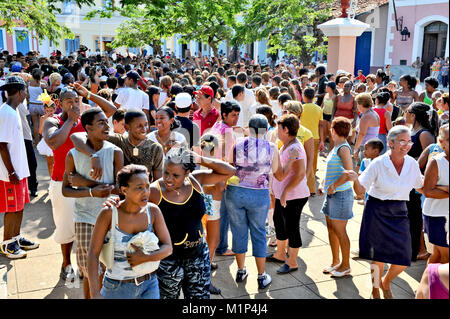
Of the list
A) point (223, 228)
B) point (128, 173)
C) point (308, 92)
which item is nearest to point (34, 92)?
point (308, 92)

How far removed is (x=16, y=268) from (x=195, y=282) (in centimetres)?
274

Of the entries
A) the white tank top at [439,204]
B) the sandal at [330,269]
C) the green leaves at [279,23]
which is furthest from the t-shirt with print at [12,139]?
the green leaves at [279,23]

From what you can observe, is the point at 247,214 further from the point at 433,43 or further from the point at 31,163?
the point at 433,43

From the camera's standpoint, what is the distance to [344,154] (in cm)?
496

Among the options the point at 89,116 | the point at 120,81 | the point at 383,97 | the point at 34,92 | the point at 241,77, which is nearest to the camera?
the point at 89,116

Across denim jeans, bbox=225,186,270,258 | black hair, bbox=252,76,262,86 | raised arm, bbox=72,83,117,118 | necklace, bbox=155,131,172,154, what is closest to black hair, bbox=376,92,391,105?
black hair, bbox=252,76,262,86

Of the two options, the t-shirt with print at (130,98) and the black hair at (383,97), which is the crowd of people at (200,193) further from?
the t-shirt with print at (130,98)

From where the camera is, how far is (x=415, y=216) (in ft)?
17.8

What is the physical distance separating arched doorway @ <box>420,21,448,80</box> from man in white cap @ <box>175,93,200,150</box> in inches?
928

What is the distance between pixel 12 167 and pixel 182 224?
9.20ft

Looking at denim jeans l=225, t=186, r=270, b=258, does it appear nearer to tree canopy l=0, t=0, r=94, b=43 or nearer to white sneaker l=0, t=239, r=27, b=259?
white sneaker l=0, t=239, r=27, b=259
